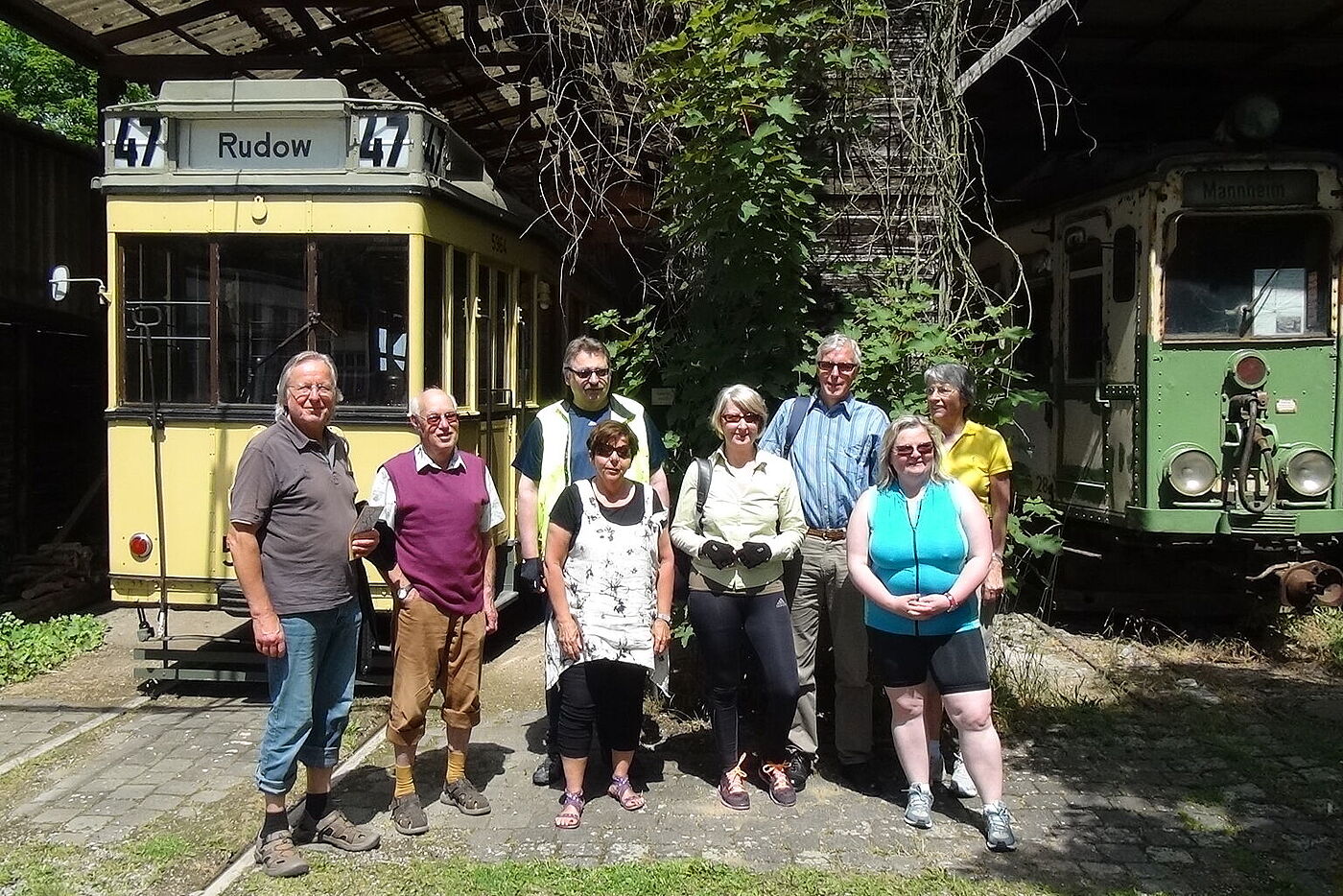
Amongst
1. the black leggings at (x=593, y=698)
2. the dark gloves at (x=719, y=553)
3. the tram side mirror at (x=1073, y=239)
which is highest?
the tram side mirror at (x=1073, y=239)

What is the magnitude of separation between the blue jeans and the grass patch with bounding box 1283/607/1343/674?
586cm

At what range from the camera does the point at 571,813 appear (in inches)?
170

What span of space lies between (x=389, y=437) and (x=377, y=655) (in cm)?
136

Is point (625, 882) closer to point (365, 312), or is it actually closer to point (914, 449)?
point (914, 449)

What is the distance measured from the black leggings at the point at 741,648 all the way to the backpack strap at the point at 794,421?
0.68 metres

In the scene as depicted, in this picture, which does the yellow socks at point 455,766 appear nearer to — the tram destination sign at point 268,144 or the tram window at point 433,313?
the tram window at point 433,313

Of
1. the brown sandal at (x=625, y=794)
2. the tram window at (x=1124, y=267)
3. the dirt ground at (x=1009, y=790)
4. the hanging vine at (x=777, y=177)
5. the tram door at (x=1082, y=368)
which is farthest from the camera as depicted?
the tram door at (x=1082, y=368)

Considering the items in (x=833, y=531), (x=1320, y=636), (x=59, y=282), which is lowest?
(x=1320, y=636)

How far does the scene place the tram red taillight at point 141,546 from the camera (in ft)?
19.2

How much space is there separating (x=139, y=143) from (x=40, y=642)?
11.2 feet

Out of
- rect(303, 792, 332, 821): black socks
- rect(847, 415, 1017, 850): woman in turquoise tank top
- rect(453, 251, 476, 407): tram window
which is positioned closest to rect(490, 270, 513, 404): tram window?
rect(453, 251, 476, 407): tram window

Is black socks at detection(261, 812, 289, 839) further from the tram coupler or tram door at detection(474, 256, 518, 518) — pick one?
the tram coupler

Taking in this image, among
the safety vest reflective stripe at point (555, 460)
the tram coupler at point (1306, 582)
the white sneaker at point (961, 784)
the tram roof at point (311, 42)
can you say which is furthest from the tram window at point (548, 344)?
the tram coupler at point (1306, 582)

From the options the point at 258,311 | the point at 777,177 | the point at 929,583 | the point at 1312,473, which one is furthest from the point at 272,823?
the point at 1312,473
